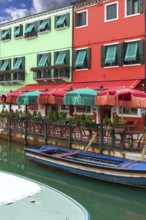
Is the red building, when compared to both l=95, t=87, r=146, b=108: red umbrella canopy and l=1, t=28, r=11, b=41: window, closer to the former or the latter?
l=95, t=87, r=146, b=108: red umbrella canopy

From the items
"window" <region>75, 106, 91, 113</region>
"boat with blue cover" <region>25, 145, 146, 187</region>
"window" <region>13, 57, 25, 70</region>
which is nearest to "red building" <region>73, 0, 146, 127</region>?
"window" <region>75, 106, 91, 113</region>

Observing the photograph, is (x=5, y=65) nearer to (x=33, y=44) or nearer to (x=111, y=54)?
(x=33, y=44)

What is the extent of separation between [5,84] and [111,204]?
18.9 meters

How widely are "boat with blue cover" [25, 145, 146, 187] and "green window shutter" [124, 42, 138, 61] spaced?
7.75 meters

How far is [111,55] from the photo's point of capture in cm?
1889

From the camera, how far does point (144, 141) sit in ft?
38.2

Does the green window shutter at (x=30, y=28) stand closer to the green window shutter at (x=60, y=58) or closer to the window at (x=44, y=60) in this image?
the window at (x=44, y=60)

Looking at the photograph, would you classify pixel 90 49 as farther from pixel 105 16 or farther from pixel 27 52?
pixel 27 52

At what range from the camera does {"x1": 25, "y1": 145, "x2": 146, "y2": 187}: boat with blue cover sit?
9.40 metres

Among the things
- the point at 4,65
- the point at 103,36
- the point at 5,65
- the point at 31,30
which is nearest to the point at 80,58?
the point at 103,36

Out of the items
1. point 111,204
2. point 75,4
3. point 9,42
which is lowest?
point 111,204

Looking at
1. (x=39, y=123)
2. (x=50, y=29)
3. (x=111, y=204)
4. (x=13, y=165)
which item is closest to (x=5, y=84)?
(x=50, y=29)

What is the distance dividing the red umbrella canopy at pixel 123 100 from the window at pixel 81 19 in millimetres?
9934

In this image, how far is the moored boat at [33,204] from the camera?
4.21m
